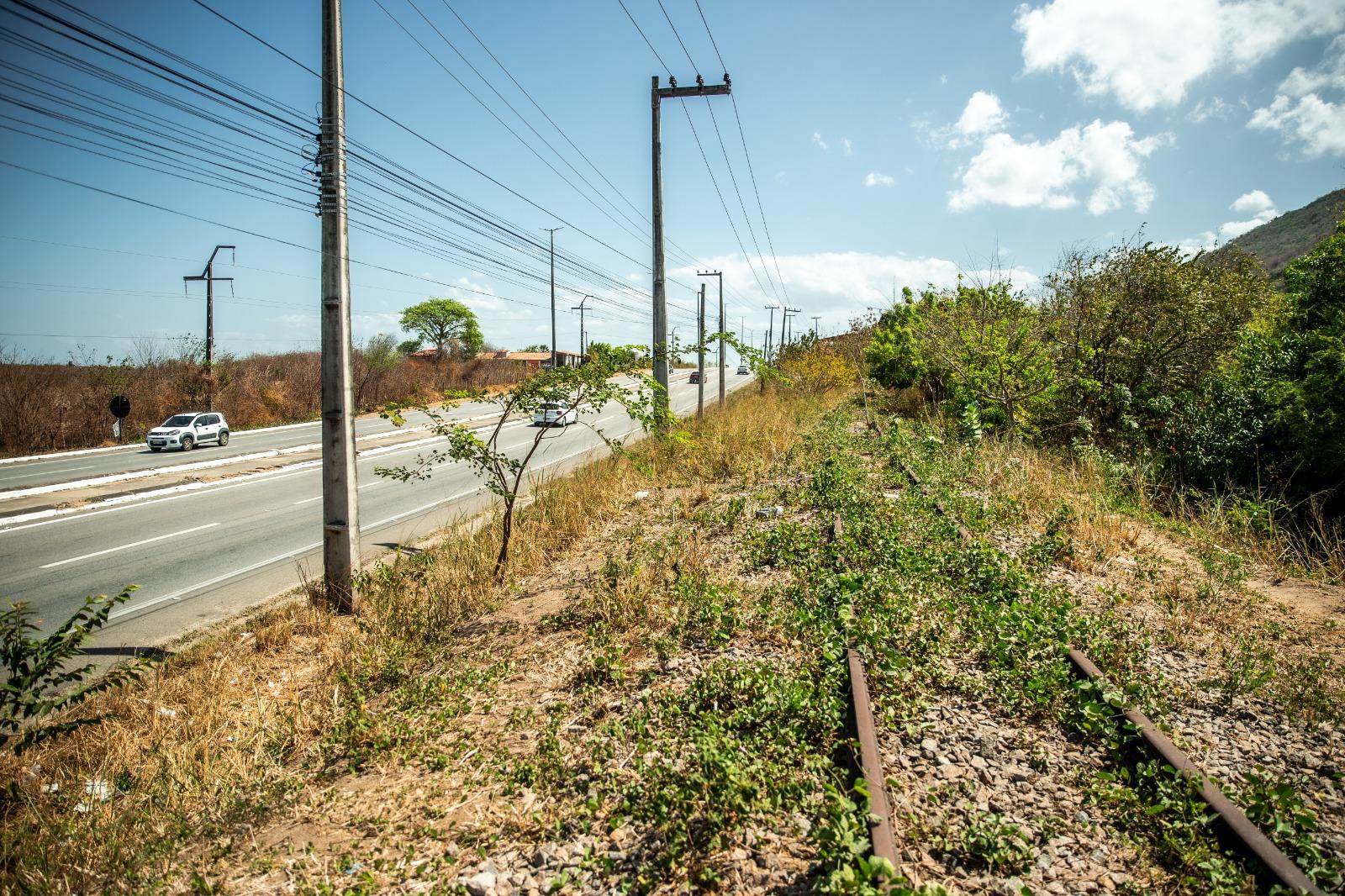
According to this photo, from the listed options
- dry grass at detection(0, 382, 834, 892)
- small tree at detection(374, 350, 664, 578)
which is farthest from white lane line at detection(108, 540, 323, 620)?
small tree at detection(374, 350, 664, 578)

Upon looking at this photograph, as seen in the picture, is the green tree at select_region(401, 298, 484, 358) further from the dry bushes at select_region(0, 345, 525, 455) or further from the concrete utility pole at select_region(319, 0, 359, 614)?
the concrete utility pole at select_region(319, 0, 359, 614)

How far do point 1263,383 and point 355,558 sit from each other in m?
14.2

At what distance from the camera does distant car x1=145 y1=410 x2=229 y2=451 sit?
25.1 m

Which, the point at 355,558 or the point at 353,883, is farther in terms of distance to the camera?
the point at 355,558

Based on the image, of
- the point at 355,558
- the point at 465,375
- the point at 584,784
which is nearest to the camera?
the point at 584,784

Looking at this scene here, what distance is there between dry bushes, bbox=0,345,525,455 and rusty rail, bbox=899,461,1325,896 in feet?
92.4

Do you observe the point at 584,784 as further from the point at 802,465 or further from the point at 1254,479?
the point at 1254,479

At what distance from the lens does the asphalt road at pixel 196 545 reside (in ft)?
26.7

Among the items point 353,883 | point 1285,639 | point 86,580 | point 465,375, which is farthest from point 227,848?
point 465,375

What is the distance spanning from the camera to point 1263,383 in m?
10.8

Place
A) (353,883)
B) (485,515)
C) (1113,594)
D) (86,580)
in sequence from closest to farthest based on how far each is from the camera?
1. (353,883)
2. (1113,594)
3. (86,580)
4. (485,515)

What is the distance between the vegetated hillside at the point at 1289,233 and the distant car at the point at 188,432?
59208 mm

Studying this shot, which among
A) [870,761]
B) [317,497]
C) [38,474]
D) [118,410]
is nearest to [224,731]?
[870,761]

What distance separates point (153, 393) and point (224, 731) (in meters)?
34.9
